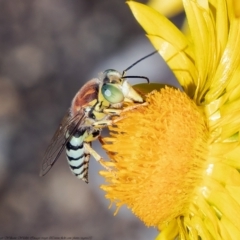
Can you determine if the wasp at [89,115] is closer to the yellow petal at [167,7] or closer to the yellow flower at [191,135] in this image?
the yellow flower at [191,135]

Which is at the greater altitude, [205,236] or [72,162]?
[72,162]

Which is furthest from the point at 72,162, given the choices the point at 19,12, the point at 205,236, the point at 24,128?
the point at 19,12

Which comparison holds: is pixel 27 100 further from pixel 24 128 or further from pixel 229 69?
pixel 229 69

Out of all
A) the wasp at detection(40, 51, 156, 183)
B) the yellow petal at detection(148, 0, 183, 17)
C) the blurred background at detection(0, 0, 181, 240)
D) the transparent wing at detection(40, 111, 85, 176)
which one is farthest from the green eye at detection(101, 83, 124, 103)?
the blurred background at detection(0, 0, 181, 240)

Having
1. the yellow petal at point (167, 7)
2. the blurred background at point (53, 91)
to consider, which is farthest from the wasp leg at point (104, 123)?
the blurred background at point (53, 91)

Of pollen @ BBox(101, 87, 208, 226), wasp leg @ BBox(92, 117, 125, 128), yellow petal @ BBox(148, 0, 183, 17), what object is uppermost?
yellow petal @ BBox(148, 0, 183, 17)

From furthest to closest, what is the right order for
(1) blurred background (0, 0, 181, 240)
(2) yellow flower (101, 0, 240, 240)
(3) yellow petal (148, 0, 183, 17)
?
1. (1) blurred background (0, 0, 181, 240)
2. (3) yellow petal (148, 0, 183, 17)
3. (2) yellow flower (101, 0, 240, 240)

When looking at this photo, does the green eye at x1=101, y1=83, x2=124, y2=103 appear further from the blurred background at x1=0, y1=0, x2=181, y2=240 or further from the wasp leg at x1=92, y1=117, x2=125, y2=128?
the blurred background at x1=0, y1=0, x2=181, y2=240
